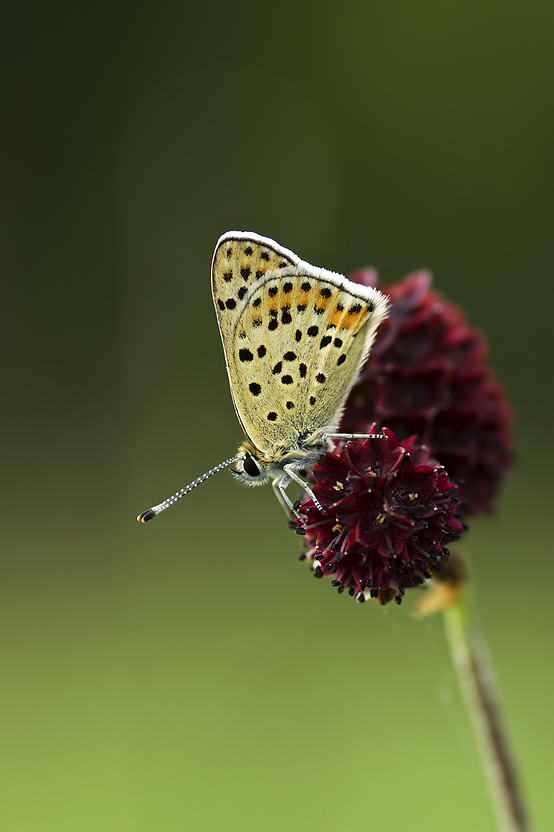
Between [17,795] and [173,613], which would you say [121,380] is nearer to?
[173,613]

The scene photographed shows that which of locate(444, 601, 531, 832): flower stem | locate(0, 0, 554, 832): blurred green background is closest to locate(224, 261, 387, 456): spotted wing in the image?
locate(444, 601, 531, 832): flower stem

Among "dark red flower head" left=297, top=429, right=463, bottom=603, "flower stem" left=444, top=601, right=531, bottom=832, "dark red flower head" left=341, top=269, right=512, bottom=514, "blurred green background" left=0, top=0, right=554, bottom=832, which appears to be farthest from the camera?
"blurred green background" left=0, top=0, right=554, bottom=832

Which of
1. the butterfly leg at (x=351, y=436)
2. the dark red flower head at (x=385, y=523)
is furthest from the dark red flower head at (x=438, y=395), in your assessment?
the dark red flower head at (x=385, y=523)

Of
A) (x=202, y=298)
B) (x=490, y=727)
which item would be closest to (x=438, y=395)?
(x=490, y=727)

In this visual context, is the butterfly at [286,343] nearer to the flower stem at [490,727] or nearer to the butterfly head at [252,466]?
the butterfly head at [252,466]

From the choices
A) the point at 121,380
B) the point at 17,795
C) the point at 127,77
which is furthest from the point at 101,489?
the point at 127,77

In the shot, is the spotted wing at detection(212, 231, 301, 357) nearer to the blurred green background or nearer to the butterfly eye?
the butterfly eye
